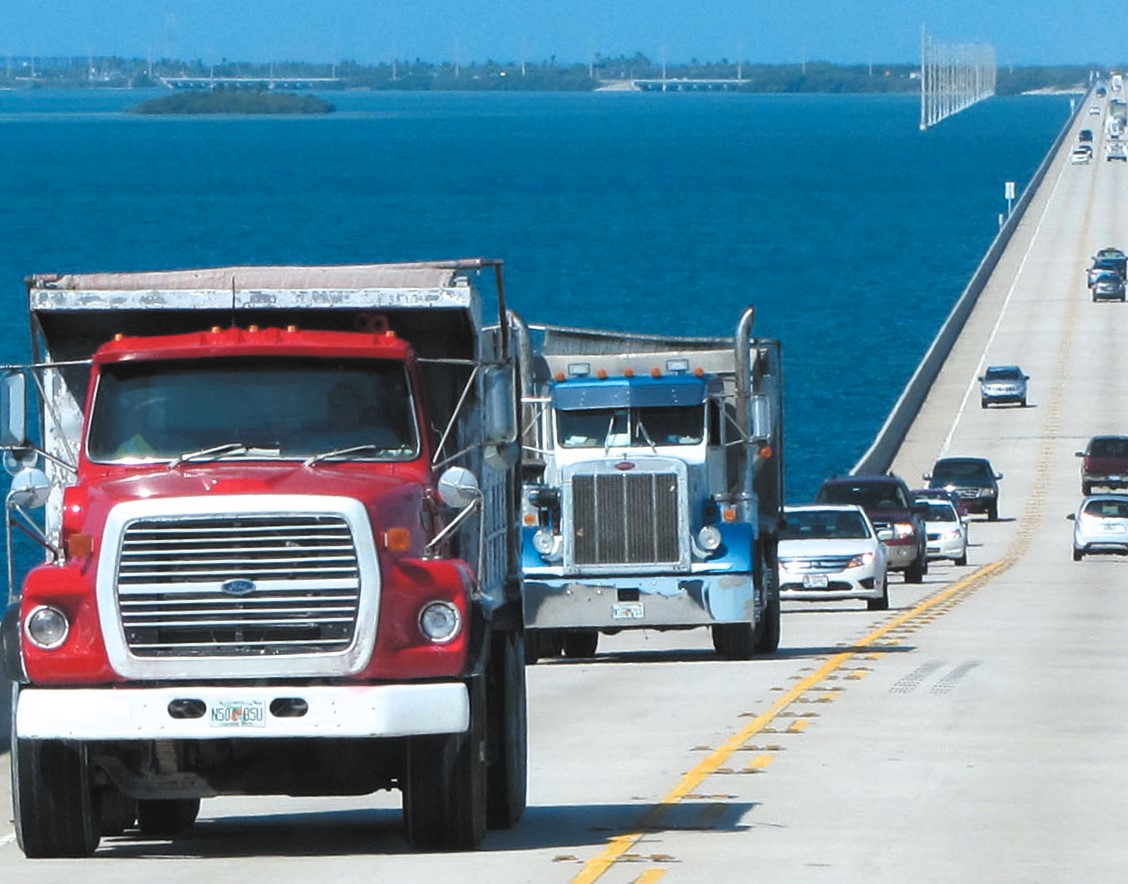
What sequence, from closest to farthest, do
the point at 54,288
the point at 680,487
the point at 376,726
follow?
1. the point at 376,726
2. the point at 54,288
3. the point at 680,487

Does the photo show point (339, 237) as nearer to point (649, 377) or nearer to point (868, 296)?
point (868, 296)

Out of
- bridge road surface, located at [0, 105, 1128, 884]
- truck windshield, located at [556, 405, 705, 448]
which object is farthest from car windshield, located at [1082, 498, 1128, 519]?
truck windshield, located at [556, 405, 705, 448]

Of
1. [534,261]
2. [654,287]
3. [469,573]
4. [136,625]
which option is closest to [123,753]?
[136,625]

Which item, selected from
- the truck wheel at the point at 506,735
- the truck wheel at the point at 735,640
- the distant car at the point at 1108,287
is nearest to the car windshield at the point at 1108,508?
the truck wheel at the point at 735,640

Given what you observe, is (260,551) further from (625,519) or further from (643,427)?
(643,427)

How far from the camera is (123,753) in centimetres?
1248

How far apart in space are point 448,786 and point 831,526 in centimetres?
2424

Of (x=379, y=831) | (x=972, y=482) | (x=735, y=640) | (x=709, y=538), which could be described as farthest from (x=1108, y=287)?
(x=379, y=831)

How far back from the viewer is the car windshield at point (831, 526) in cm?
3625

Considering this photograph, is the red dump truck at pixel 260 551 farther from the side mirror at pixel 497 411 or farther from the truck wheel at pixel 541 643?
the truck wheel at pixel 541 643

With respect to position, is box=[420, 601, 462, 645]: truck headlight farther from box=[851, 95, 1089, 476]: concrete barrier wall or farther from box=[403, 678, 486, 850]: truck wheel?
box=[851, 95, 1089, 476]: concrete barrier wall

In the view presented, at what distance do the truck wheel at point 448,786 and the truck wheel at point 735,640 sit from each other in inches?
549

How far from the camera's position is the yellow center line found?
41.6 feet

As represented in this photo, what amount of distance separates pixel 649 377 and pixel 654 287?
110m
